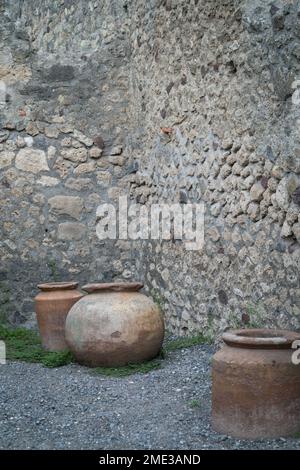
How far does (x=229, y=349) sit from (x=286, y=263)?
1018 millimetres

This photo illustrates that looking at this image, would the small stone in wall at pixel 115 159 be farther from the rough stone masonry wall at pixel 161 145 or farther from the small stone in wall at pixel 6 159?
the small stone in wall at pixel 6 159

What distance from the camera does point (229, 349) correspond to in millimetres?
3688

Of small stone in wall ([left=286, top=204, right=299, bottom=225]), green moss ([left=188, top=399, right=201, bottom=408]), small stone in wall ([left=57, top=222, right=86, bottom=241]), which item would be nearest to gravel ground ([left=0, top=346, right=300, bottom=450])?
green moss ([left=188, top=399, right=201, bottom=408])

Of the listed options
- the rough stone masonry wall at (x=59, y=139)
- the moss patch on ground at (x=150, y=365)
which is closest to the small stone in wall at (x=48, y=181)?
the rough stone masonry wall at (x=59, y=139)

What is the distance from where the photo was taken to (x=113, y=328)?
5.12 m

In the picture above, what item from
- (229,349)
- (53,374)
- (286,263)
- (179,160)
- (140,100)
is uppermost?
(140,100)

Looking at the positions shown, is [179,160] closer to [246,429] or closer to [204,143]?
[204,143]

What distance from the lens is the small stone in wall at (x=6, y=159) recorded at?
7.25 meters

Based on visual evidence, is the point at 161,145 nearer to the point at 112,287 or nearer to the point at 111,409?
the point at 112,287

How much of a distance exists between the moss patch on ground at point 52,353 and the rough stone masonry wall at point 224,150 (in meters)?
0.19

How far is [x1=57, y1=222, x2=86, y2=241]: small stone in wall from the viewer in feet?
23.9

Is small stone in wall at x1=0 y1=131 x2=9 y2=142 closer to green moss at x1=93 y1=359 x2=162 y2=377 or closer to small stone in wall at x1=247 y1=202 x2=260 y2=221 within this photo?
green moss at x1=93 y1=359 x2=162 y2=377

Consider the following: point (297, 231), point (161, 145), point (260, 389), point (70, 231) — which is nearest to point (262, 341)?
point (260, 389)
